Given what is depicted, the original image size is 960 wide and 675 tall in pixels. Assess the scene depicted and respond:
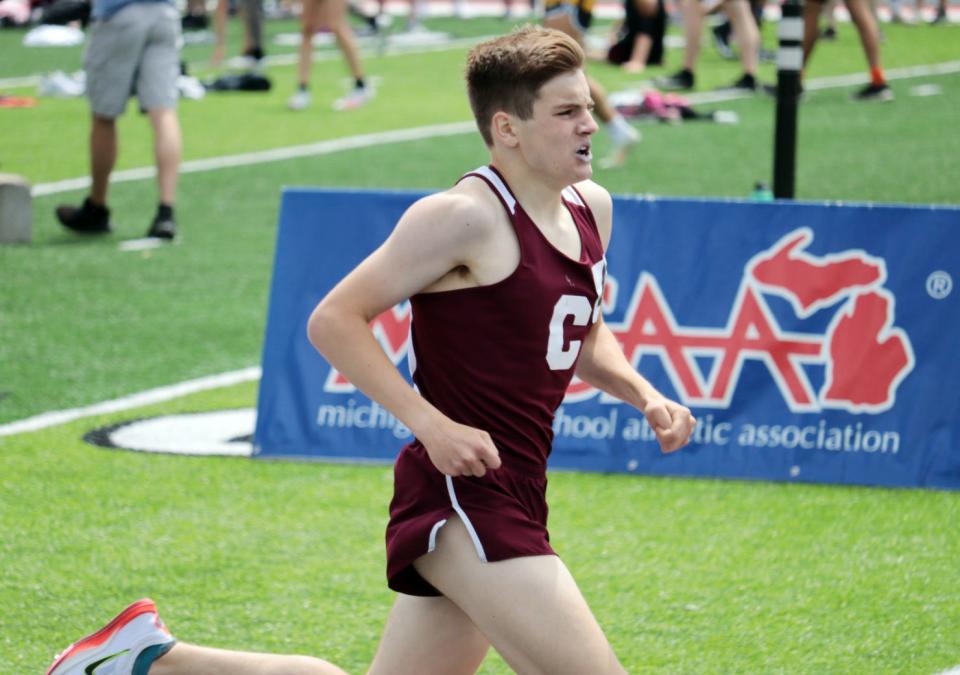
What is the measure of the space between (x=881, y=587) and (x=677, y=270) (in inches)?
70.8

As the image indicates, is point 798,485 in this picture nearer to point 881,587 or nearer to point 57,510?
point 881,587

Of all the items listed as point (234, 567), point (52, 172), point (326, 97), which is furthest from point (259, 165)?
point (234, 567)

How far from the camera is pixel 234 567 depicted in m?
5.83

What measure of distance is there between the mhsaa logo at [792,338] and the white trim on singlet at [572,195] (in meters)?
2.79

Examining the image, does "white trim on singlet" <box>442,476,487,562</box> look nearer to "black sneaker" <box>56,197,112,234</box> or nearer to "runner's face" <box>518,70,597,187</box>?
"runner's face" <box>518,70,597,187</box>

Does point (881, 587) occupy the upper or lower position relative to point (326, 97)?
upper

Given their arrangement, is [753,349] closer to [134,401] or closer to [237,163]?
[134,401]

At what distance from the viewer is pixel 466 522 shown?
149 inches

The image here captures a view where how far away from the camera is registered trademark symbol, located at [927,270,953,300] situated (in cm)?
687

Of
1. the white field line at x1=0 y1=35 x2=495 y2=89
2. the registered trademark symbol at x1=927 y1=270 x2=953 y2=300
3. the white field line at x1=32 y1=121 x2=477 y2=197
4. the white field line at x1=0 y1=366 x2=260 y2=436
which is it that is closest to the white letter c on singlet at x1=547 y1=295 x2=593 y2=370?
the registered trademark symbol at x1=927 y1=270 x2=953 y2=300

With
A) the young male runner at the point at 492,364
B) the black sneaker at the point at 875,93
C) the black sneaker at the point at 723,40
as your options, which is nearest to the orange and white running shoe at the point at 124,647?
the young male runner at the point at 492,364

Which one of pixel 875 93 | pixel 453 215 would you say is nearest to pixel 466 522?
pixel 453 215

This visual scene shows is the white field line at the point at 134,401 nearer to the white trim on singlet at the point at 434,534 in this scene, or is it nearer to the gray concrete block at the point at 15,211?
the gray concrete block at the point at 15,211

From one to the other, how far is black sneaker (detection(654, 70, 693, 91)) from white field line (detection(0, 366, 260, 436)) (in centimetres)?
1185
